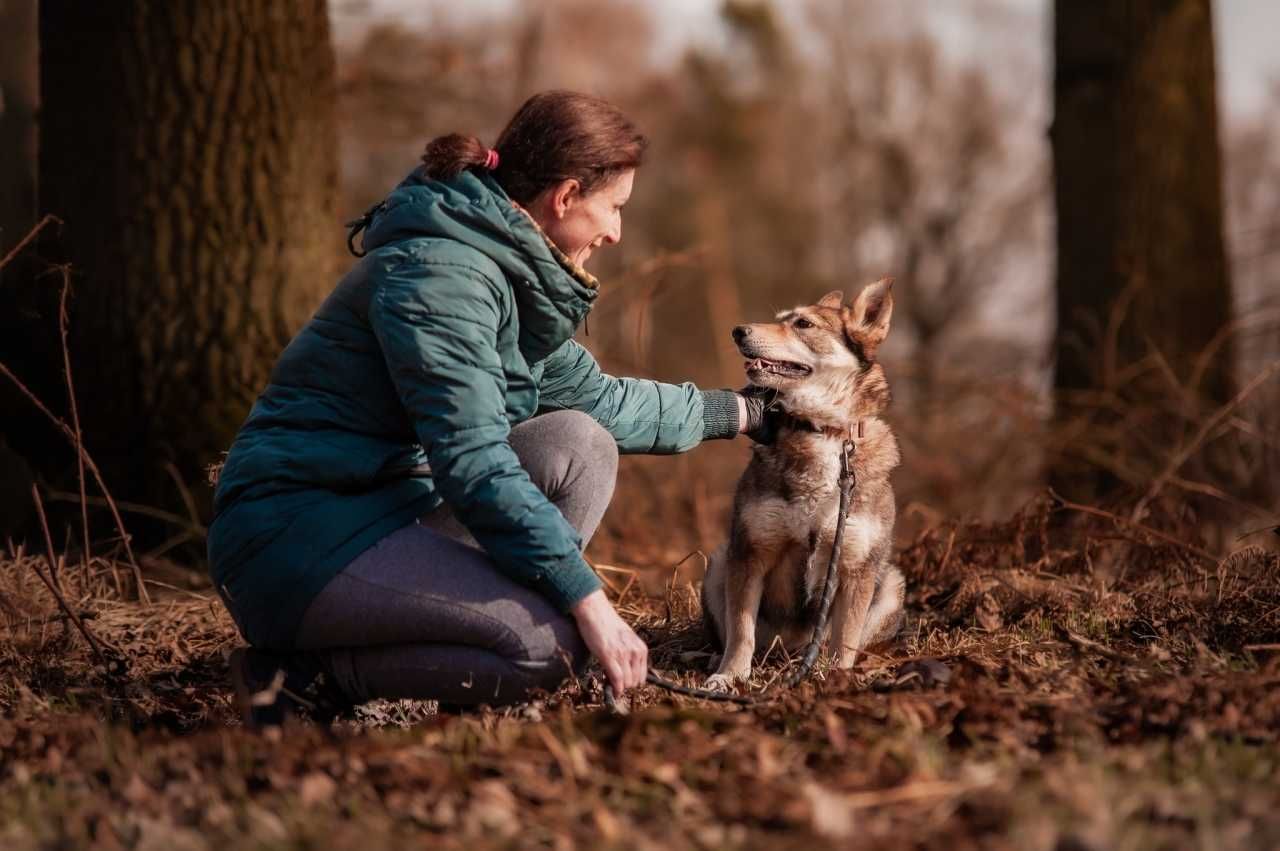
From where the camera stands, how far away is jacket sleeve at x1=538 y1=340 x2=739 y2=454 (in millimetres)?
4320

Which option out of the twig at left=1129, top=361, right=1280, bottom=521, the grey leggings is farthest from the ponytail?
the twig at left=1129, top=361, right=1280, bottom=521

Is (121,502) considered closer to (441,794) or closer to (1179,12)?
(441,794)

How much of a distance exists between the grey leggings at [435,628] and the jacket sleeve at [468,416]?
11 cm

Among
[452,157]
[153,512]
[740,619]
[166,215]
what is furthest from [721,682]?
[166,215]

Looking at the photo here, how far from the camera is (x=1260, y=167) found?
17109 millimetres

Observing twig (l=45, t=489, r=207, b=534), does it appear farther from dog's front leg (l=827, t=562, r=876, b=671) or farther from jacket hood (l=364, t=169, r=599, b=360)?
dog's front leg (l=827, t=562, r=876, b=671)

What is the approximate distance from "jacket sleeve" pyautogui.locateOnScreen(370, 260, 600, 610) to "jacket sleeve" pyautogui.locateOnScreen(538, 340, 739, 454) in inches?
30.7

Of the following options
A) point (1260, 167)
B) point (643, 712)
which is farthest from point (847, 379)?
point (1260, 167)

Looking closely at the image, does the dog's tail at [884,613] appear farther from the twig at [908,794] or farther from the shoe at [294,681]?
the twig at [908,794]

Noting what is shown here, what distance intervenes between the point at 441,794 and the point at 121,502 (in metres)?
3.37

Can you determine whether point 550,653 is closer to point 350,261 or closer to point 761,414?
point 761,414

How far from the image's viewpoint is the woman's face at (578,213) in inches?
148

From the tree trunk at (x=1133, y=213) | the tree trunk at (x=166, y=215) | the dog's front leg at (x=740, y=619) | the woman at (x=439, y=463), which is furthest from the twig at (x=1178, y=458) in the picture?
the tree trunk at (x=166, y=215)

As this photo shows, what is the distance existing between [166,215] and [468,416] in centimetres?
→ 273
